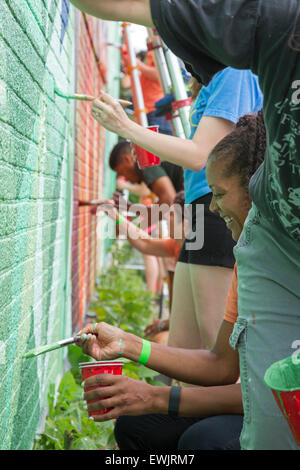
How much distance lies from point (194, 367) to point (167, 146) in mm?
931

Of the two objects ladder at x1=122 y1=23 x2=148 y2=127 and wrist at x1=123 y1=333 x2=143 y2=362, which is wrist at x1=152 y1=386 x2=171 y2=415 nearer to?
wrist at x1=123 y1=333 x2=143 y2=362

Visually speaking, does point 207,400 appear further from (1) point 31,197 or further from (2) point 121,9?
(2) point 121,9

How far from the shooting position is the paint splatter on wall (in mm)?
1809

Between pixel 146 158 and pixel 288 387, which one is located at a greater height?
pixel 146 158

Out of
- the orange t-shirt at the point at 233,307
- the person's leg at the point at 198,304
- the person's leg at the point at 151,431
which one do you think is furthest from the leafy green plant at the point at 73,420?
the orange t-shirt at the point at 233,307

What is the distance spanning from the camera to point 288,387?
137cm

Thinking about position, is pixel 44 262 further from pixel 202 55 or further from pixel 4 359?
pixel 202 55

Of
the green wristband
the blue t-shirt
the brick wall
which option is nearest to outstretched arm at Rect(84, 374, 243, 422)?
A: the green wristband

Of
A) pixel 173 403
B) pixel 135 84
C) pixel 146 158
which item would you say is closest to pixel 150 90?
pixel 135 84

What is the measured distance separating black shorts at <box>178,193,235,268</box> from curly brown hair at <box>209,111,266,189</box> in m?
0.71

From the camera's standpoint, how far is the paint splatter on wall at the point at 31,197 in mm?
1809

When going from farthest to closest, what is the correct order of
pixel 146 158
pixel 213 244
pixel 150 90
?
pixel 150 90 → pixel 146 158 → pixel 213 244
